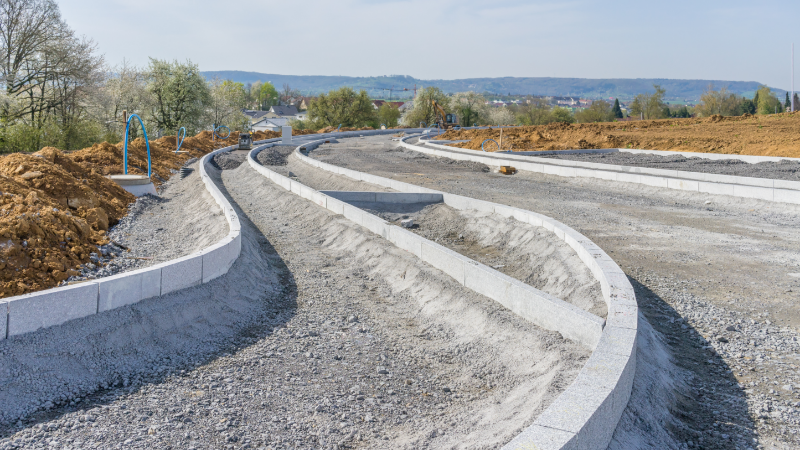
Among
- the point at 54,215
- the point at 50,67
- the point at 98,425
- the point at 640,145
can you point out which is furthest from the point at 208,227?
the point at 50,67

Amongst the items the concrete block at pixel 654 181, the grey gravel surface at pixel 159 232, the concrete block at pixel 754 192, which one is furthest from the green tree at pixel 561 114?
the grey gravel surface at pixel 159 232

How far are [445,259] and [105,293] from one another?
3.82 m

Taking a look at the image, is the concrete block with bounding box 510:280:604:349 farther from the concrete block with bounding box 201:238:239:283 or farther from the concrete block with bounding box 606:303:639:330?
the concrete block with bounding box 201:238:239:283

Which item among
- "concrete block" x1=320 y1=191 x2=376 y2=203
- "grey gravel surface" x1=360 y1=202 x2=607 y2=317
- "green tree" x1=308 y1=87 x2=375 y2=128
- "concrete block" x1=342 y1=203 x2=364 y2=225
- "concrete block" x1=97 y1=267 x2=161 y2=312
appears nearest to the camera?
"concrete block" x1=97 y1=267 x2=161 y2=312

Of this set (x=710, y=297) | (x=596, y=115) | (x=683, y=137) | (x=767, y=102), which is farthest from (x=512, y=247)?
(x=767, y=102)

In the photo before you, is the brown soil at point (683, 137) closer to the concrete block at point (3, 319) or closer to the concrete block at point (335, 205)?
the concrete block at point (335, 205)

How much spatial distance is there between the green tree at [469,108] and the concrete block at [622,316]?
63615 millimetres

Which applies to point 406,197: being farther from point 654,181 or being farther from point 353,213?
point 654,181

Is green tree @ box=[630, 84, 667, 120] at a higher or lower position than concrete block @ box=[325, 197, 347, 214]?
higher

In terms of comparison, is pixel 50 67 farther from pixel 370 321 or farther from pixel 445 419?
pixel 445 419

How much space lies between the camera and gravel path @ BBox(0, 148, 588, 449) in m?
3.96

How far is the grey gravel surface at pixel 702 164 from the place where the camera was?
15555mm

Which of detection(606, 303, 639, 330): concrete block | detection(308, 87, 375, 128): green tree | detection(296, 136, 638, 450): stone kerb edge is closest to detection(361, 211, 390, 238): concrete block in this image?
detection(296, 136, 638, 450): stone kerb edge

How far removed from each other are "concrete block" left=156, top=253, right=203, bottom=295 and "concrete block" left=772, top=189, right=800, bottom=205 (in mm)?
11019
